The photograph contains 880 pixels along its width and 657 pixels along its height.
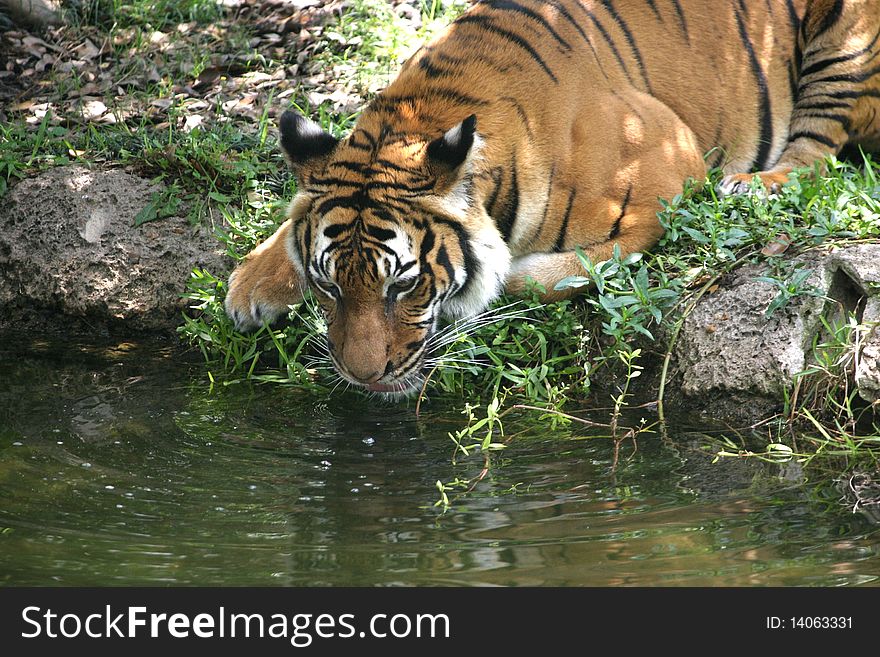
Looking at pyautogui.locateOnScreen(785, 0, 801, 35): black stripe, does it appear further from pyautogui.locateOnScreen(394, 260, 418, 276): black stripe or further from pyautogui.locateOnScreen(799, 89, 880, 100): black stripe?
pyautogui.locateOnScreen(394, 260, 418, 276): black stripe

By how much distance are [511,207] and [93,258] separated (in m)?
2.12

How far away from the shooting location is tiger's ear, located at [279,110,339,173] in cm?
422

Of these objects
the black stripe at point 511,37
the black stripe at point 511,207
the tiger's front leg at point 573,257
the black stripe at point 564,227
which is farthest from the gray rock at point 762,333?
the black stripe at point 511,37

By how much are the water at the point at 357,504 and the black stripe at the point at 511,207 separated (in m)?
0.76

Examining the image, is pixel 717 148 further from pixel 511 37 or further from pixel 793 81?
pixel 511 37

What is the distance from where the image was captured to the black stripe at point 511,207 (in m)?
4.41

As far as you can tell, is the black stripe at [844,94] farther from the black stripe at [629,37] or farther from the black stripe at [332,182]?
the black stripe at [332,182]

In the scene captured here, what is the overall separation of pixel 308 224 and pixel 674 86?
1976 mm

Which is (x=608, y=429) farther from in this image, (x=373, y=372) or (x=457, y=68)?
(x=457, y=68)

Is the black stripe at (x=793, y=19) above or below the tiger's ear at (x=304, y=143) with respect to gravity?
above

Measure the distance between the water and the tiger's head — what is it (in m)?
0.38

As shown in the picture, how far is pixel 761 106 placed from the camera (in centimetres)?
551

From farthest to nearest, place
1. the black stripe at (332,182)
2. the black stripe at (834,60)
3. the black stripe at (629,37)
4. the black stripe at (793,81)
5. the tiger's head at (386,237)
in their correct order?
the black stripe at (793,81)
the black stripe at (834,60)
the black stripe at (629,37)
the black stripe at (332,182)
the tiger's head at (386,237)
